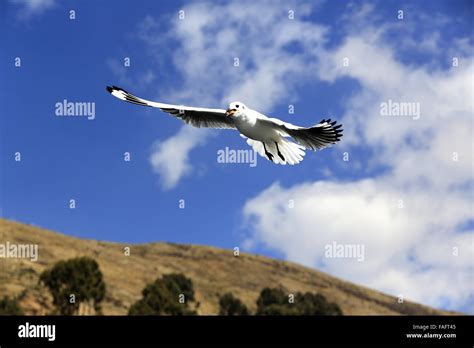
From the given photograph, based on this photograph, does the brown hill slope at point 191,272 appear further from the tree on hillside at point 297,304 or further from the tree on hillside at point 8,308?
the tree on hillside at point 8,308

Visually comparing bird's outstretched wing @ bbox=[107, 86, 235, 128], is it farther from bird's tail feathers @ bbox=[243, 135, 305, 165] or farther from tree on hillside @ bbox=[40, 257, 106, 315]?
tree on hillside @ bbox=[40, 257, 106, 315]

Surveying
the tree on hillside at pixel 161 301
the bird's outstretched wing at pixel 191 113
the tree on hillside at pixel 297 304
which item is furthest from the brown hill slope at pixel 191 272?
the bird's outstretched wing at pixel 191 113

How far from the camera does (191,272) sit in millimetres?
155000

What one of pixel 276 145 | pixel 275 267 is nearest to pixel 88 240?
pixel 275 267

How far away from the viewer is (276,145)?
19.9m

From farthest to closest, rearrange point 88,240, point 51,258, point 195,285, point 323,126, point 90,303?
point 88,240, point 195,285, point 51,258, point 90,303, point 323,126

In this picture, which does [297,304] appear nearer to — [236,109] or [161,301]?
[161,301]

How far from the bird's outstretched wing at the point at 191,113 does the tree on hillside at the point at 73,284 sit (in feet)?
183

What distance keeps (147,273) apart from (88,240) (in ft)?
77.1

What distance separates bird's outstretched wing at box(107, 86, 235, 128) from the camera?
20809 millimetres

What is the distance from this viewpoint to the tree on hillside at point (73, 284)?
7506 cm

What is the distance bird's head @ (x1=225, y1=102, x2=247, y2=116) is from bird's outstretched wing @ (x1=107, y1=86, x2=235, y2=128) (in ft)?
5.43

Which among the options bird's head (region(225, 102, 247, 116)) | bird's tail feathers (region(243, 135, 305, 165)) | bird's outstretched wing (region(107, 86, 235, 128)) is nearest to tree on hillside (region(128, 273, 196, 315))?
bird's outstretched wing (region(107, 86, 235, 128))
